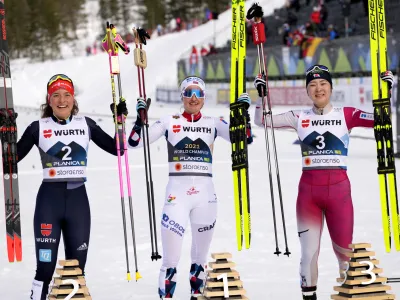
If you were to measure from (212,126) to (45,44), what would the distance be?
3222 inches

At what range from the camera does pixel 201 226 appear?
257 inches

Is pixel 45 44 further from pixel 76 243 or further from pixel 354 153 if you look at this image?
pixel 76 243

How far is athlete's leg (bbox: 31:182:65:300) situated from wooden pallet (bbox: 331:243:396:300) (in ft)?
6.96

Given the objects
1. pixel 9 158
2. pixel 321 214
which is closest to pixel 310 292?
pixel 321 214

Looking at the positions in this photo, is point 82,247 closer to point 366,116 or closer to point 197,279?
point 197,279

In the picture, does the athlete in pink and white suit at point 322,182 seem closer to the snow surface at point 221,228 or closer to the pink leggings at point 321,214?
the pink leggings at point 321,214

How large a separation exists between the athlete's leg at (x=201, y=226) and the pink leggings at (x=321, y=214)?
0.72m

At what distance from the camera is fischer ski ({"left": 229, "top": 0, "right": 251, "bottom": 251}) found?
21.8ft

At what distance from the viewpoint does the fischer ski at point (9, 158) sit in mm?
6543

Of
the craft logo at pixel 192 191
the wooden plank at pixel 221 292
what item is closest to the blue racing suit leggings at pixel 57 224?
the craft logo at pixel 192 191

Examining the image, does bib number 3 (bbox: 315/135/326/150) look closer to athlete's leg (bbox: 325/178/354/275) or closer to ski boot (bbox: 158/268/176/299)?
athlete's leg (bbox: 325/178/354/275)

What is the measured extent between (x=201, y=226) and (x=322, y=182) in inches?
40.3

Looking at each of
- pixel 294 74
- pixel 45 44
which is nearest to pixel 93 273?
pixel 294 74

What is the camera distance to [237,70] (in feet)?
23.4
